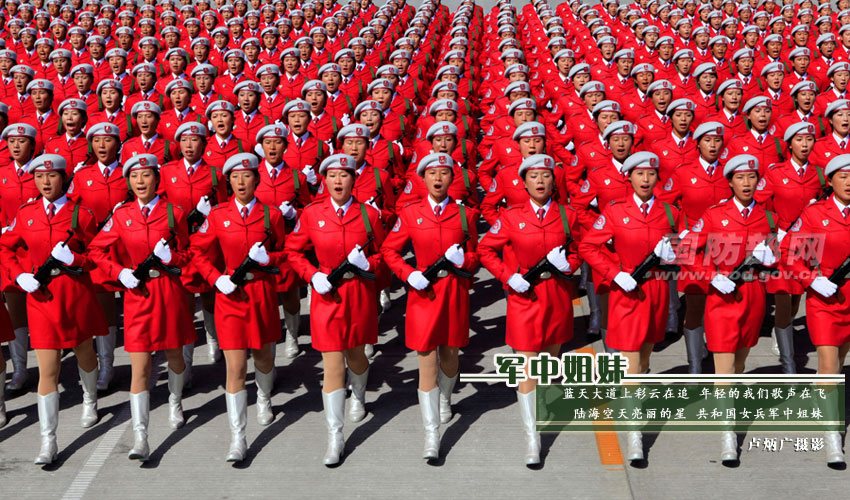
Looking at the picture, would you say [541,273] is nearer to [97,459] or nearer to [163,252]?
[163,252]

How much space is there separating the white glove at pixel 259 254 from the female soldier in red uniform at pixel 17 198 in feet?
7.43

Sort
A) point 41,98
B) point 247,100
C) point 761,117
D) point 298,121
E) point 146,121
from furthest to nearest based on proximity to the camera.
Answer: point 41,98, point 247,100, point 146,121, point 298,121, point 761,117

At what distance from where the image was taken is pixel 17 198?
8.57 meters

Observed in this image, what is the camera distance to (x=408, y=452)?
22.4 feet

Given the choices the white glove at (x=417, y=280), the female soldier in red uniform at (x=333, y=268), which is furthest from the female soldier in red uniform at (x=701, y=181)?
the female soldier in red uniform at (x=333, y=268)

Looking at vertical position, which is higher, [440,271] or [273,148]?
[273,148]

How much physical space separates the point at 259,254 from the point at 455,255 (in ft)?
4.69

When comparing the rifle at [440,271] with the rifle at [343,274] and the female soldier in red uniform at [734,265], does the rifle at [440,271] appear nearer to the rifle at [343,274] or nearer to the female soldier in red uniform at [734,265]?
the rifle at [343,274]

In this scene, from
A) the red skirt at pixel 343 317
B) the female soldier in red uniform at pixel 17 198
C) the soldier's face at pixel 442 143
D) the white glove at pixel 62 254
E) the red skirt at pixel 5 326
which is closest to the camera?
the red skirt at pixel 343 317

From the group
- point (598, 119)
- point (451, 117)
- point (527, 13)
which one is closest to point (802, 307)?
point (598, 119)

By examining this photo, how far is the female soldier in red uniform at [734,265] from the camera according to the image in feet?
21.4

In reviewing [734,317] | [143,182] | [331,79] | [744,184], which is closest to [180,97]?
[331,79]

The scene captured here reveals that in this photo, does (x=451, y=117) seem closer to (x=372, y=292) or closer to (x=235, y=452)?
(x=372, y=292)

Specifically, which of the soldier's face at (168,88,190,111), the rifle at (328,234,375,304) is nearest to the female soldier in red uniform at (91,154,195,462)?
the rifle at (328,234,375,304)
